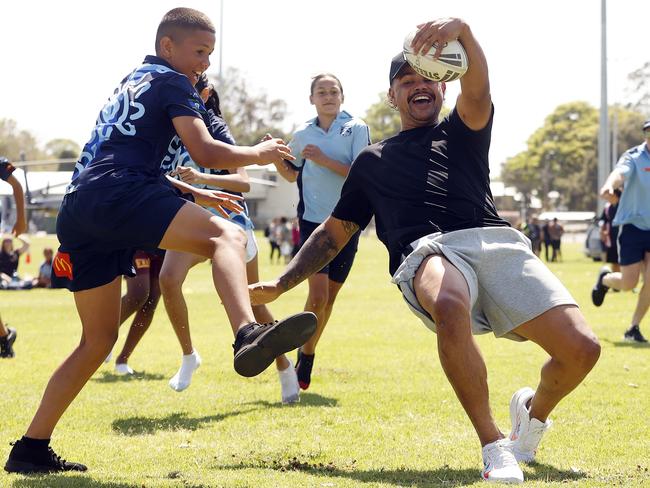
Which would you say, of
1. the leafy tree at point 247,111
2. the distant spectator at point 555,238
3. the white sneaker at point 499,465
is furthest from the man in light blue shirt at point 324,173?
the leafy tree at point 247,111

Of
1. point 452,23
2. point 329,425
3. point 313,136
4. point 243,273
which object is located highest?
point 452,23

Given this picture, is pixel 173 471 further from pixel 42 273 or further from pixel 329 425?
pixel 42 273

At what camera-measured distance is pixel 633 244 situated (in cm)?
1154

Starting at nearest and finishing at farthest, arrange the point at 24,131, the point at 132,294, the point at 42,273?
1. the point at 132,294
2. the point at 42,273
3. the point at 24,131

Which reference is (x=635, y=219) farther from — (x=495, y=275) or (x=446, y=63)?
(x=446, y=63)

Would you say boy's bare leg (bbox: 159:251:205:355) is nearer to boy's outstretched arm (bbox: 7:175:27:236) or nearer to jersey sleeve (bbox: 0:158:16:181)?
boy's outstretched arm (bbox: 7:175:27:236)

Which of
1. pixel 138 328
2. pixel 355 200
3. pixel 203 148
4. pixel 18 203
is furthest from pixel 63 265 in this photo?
pixel 18 203

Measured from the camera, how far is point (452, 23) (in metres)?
4.96

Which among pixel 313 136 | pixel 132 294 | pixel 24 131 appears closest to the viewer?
pixel 313 136

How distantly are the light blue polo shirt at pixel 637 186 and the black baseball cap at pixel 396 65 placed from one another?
640cm

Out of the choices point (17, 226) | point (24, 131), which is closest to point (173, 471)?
point (17, 226)

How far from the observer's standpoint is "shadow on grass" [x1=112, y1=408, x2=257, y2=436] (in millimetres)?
6543

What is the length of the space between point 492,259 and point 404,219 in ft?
1.67

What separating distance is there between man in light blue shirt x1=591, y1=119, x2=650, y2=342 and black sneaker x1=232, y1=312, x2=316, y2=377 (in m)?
7.44
